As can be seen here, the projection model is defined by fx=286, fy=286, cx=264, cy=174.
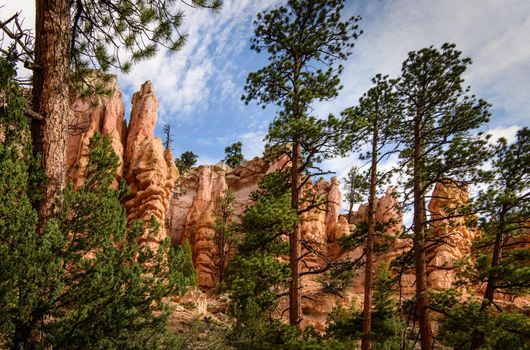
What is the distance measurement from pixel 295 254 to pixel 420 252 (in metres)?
4.40

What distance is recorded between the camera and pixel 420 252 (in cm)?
953

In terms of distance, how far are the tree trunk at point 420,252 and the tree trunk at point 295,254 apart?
4072 mm

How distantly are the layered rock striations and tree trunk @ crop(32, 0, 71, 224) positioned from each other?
20769mm

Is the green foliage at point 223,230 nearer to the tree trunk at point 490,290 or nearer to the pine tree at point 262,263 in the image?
the pine tree at point 262,263

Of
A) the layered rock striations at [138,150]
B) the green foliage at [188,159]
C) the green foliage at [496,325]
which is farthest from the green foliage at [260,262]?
the green foliage at [188,159]

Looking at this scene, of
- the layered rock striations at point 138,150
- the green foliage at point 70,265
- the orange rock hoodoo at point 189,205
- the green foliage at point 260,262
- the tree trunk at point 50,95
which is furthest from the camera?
the layered rock striations at point 138,150

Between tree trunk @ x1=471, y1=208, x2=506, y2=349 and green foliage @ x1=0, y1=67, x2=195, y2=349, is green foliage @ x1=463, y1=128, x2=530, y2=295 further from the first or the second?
green foliage @ x1=0, y1=67, x2=195, y2=349

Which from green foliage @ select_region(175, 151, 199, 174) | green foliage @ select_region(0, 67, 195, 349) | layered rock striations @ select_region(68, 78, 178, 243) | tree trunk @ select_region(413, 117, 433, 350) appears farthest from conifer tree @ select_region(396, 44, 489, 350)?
green foliage @ select_region(175, 151, 199, 174)

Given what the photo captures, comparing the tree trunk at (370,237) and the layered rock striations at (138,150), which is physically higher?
the layered rock striations at (138,150)

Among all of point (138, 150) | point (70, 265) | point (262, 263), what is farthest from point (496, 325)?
point (138, 150)

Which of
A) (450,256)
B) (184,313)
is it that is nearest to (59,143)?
(184,313)

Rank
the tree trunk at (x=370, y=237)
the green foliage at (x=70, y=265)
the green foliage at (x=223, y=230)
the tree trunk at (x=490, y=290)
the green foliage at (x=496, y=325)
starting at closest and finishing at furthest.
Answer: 1. the green foliage at (x=70, y=265)
2. the green foliage at (x=496, y=325)
3. the tree trunk at (x=490, y=290)
4. the tree trunk at (x=370, y=237)
5. the green foliage at (x=223, y=230)

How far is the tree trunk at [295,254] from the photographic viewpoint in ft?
27.1

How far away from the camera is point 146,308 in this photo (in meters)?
4.62
